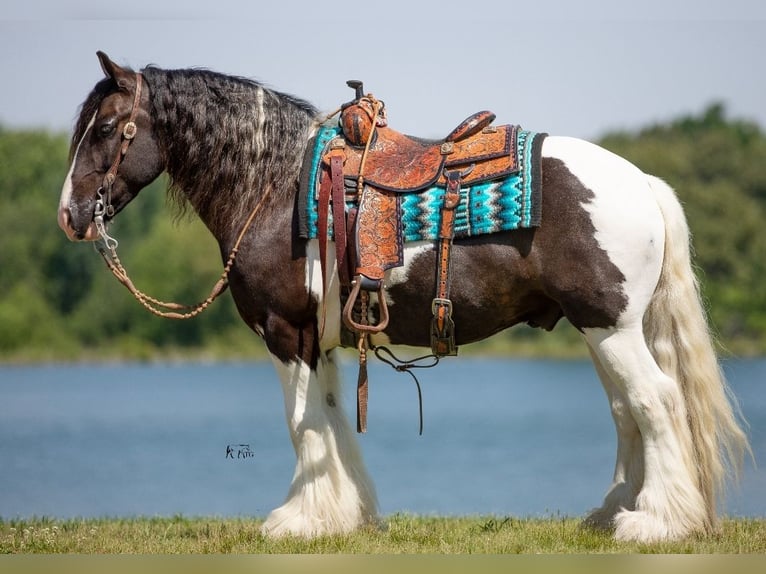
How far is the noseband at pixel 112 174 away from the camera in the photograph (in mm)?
5691

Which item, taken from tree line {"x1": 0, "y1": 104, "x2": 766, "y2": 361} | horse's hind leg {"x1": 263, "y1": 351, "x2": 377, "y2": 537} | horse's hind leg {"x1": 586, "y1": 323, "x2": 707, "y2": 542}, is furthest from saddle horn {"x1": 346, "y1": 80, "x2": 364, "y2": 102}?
tree line {"x1": 0, "y1": 104, "x2": 766, "y2": 361}

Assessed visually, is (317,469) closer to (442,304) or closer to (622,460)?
(442,304)

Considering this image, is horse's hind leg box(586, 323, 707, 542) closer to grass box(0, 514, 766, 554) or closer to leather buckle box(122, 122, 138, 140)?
grass box(0, 514, 766, 554)

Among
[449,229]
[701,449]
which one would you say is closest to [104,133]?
[449,229]

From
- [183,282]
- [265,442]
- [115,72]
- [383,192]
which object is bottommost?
[265,442]

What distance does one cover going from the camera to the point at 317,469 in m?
5.56

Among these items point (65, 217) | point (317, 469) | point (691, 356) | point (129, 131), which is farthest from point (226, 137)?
point (691, 356)

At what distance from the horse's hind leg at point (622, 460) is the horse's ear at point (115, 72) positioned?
119 inches

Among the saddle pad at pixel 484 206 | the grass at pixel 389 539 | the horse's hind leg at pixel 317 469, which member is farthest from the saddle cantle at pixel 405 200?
the grass at pixel 389 539

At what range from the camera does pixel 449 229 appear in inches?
208

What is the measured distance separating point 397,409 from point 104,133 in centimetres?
2323

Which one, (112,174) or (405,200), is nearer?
(405,200)

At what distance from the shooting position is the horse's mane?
18.8ft

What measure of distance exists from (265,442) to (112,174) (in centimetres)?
1601
